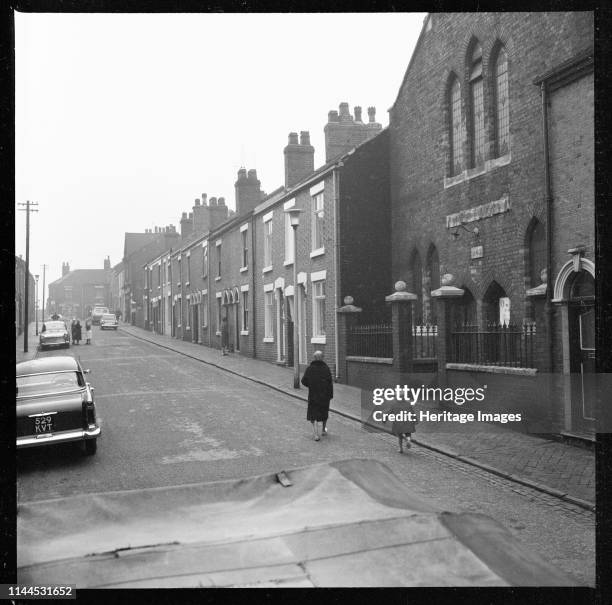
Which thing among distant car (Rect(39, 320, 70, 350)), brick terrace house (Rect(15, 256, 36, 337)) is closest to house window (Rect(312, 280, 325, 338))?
brick terrace house (Rect(15, 256, 36, 337))

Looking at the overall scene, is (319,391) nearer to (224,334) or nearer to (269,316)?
(269,316)

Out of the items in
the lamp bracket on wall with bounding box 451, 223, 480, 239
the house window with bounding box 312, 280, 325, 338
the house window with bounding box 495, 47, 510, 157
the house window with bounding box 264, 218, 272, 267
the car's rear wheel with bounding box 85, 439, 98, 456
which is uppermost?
the house window with bounding box 495, 47, 510, 157

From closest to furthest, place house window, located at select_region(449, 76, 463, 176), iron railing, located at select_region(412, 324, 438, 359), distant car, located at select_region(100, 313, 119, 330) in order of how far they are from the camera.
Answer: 1. iron railing, located at select_region(412, 324, 438, 359)
2. house window, located at select_region(449, 76, 463, 176)
3. distant car, located at select_region(100, 313, 119, 330)

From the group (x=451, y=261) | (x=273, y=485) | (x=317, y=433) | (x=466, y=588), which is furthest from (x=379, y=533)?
(x=451, y=261)

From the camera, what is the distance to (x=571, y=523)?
634 cm

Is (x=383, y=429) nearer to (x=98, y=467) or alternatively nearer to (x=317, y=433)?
(x=317, y=433)

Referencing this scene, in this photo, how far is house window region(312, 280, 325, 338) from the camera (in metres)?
19.4

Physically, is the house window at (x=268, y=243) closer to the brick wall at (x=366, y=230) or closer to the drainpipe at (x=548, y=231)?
the brick wall at (x=366, y=230)

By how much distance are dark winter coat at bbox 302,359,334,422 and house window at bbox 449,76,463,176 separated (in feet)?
23.6

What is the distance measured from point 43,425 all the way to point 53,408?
29 centimetres

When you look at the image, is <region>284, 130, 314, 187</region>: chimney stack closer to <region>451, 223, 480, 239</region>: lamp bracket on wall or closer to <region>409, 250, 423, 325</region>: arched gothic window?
<region>409, 250, 423, 325</region>: arched gothic window

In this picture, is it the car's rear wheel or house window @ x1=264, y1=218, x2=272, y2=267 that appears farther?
house window @ x1=264, y1=218, x2=272, y2=267

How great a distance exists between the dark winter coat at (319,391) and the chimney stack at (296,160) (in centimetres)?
1369

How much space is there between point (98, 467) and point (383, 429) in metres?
4.08
